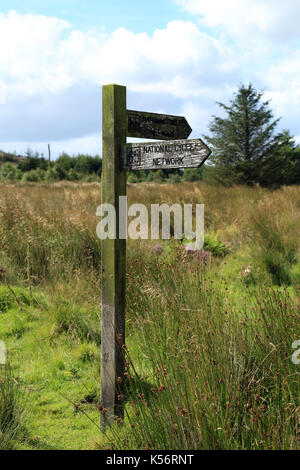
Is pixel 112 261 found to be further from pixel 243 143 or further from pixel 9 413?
pixel 243 143

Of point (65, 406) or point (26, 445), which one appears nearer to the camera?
point (26, 445)

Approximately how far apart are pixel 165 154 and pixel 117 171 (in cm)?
35

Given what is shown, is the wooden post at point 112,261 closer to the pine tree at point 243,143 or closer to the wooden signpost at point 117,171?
the wooden signpost at point 117,171

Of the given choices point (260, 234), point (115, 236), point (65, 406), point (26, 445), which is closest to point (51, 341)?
point (65, 406)

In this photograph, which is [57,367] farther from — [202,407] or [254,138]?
[254,138]

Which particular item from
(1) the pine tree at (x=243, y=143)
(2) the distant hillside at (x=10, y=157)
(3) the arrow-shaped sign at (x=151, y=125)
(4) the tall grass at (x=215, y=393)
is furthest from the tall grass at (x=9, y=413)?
(2) the distant hillside at (x=10, y=157)

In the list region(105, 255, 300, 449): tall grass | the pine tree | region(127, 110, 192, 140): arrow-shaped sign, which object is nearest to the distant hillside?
the pine tree

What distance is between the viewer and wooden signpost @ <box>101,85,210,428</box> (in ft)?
9.71

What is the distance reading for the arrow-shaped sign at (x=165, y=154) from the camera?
2.71 m

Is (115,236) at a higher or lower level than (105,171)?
lower

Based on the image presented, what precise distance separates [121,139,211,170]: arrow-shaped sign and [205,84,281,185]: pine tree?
2102 cm

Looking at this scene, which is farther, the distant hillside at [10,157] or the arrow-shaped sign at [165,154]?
the distant hillside at [10,157]

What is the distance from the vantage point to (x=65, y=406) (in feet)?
11.7
